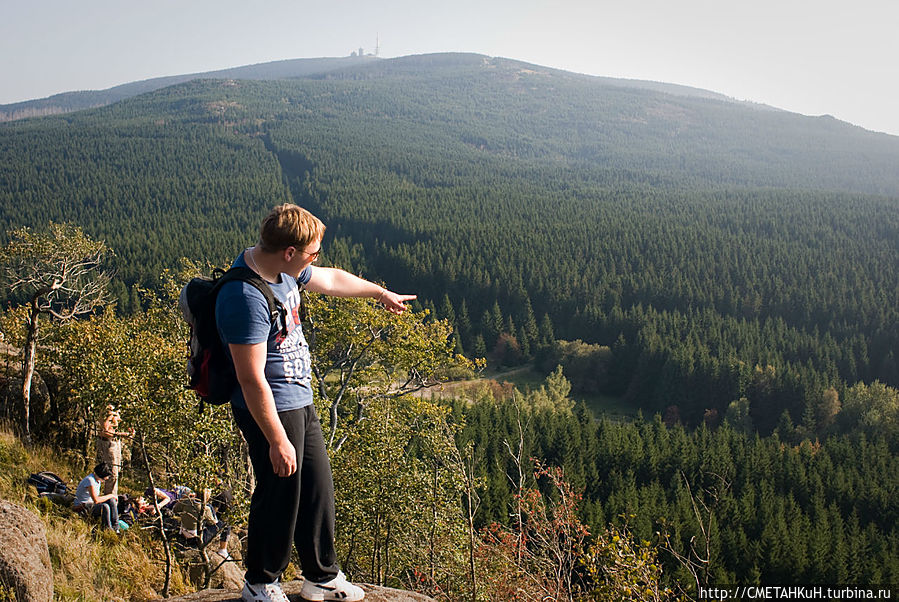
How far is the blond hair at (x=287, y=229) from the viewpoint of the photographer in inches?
154

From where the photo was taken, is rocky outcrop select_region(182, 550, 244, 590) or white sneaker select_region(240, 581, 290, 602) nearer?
white sneaker select_region(240, 581, 290, 602)

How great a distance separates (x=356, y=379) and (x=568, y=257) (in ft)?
305

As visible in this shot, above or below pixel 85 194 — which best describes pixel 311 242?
above

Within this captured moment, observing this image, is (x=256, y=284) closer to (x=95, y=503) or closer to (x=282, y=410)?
(x=282, y=410)

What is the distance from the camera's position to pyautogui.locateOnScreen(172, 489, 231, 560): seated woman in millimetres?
8829

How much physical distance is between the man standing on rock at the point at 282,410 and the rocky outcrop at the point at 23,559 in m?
1.81

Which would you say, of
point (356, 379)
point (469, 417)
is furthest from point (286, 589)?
point (469, 417)

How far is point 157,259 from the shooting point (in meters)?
96.2

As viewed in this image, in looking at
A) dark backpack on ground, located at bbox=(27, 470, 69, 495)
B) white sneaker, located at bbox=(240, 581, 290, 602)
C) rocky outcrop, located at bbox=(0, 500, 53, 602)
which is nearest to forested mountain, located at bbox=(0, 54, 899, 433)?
dark backpack on ground, located at bbox=(27, 470, 69, 495)

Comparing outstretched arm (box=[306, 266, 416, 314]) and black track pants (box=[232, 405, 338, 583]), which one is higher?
outstretched arm (box=[306, 266, 416, 314])

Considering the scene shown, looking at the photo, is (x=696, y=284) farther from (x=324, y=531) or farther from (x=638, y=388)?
(x=324, y=531)

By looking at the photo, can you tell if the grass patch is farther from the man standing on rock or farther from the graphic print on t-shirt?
the graphic print on t-shirt

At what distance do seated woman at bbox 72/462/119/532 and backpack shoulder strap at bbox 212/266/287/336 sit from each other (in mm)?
6499

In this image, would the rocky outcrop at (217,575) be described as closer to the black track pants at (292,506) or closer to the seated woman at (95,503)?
the seated woman at (95,503)
